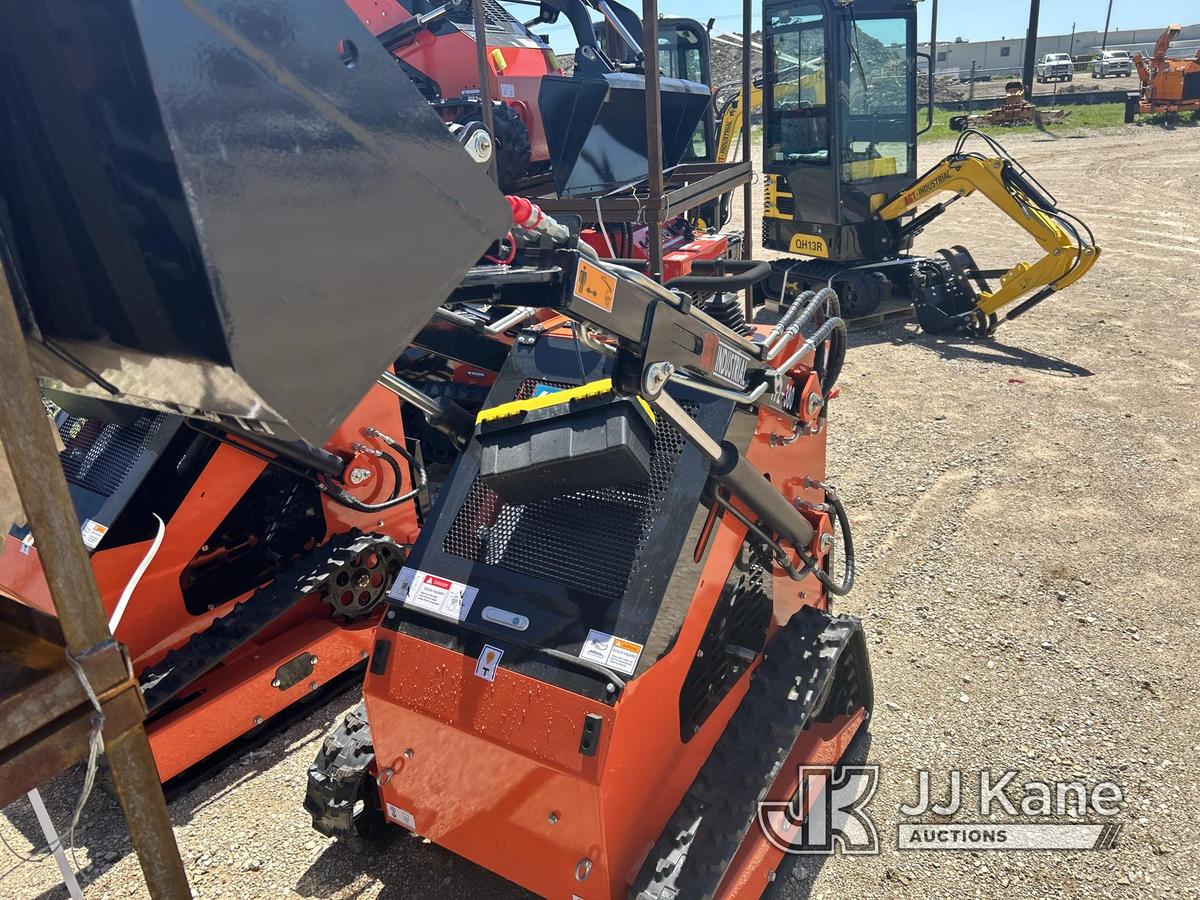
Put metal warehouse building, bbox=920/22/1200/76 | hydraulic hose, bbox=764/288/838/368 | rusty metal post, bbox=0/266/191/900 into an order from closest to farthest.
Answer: rusty metal post, bbox=0/266/191/900
hydraulic hose, bbox=764/288/838/368
metal warehouse building, bbox=920/22/1200/76

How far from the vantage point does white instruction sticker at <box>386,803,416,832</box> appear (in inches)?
112

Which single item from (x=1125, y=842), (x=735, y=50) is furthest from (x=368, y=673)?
(x=735, y=50)

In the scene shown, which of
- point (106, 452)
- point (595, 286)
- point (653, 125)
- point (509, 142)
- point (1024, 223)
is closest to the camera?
point (595, 286)

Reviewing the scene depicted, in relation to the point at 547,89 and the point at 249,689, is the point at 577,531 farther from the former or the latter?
the point at 547,89

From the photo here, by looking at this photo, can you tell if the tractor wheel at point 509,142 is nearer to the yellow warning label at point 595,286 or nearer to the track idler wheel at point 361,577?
the track idler wheel at point 361,577

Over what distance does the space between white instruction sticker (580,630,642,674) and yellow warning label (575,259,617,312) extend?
2.92 feet

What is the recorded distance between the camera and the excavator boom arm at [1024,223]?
806cm

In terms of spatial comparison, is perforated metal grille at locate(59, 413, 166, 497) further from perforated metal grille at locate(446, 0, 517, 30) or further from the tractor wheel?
perforated metal grille at locate(446, 0, 517, 30)

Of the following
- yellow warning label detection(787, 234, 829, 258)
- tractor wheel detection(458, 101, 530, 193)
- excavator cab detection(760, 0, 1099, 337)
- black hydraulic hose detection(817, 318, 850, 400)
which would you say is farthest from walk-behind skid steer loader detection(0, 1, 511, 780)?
yellow warning label detection(787, 234, 829, 258)

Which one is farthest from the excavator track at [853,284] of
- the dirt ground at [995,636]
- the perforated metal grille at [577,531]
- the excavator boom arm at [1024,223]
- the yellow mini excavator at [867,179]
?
the perforated metal grille at [577,531]

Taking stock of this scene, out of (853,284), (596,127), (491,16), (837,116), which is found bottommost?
(853,284)

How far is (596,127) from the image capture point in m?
5.71

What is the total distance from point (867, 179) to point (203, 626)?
26.1ft

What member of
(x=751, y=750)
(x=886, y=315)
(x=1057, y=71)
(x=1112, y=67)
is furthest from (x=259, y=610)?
(x=1112, y=67)
